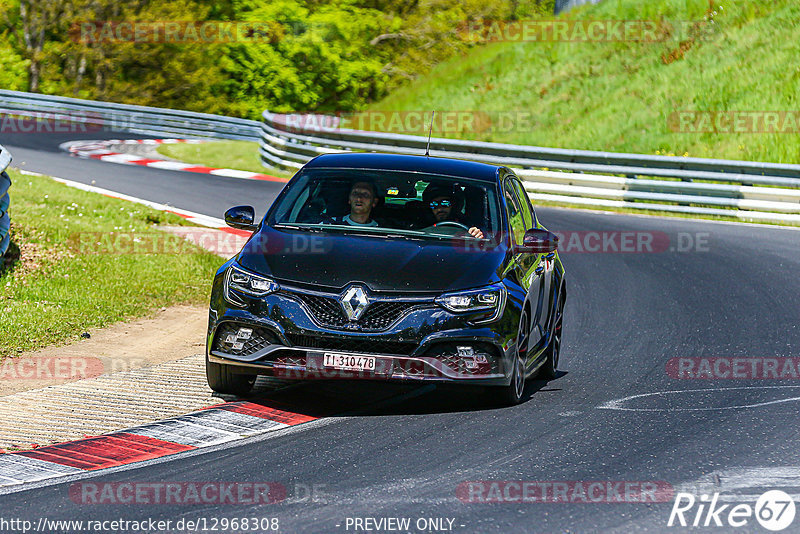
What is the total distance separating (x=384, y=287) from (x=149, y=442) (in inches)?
65.7

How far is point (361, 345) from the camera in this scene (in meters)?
7.18

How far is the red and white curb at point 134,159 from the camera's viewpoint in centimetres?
2497

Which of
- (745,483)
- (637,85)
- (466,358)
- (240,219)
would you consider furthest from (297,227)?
(637,85)

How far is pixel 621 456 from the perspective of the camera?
21.7ft

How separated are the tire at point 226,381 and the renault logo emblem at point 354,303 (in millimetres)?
1042

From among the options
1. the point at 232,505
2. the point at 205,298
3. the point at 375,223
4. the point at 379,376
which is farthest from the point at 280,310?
the point at 205,298

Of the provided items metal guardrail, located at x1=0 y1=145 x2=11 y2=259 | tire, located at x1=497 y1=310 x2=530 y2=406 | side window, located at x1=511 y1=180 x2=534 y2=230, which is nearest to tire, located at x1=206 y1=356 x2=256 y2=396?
tire, located at x1=497 y1=310 x2=530 y2=406
